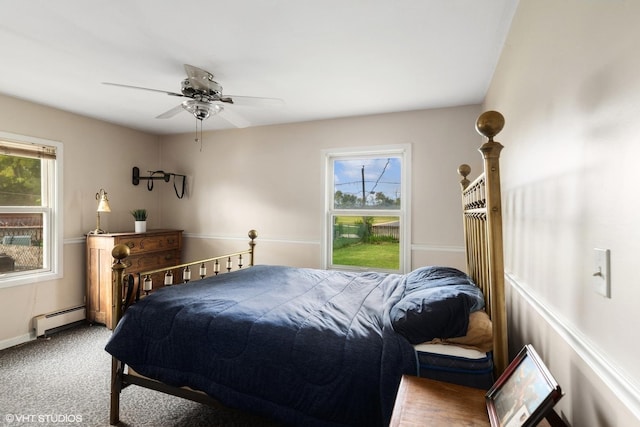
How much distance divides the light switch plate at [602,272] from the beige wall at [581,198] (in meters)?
0.01

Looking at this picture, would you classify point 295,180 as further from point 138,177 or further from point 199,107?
point 138,177

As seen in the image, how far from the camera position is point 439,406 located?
1.07 m

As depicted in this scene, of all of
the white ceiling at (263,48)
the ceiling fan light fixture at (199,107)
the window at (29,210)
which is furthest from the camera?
the window at (29,210)

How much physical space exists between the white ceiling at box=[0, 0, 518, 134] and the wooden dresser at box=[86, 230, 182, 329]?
1.47 metres

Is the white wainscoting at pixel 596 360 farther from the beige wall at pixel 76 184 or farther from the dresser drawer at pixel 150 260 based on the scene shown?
the beige wall at pixel 76 184

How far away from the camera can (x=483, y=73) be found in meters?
2.55

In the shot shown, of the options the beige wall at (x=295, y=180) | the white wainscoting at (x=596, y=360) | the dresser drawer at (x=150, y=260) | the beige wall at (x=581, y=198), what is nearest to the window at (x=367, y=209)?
the beige wall at (x=295, y=180)

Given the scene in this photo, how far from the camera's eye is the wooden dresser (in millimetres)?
3510

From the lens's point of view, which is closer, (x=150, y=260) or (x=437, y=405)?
(x=437, y=405)

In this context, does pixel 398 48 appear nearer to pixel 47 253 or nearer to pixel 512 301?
pixel 512 301

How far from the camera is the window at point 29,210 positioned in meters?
3.12

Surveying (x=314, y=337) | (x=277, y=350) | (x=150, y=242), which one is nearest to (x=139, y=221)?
(x=150, y=242)

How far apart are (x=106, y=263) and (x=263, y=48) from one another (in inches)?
115

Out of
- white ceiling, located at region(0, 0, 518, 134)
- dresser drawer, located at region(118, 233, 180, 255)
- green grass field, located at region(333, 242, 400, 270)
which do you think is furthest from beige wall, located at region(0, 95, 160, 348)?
green grass field, located at region(333, 242, 400, 270)
